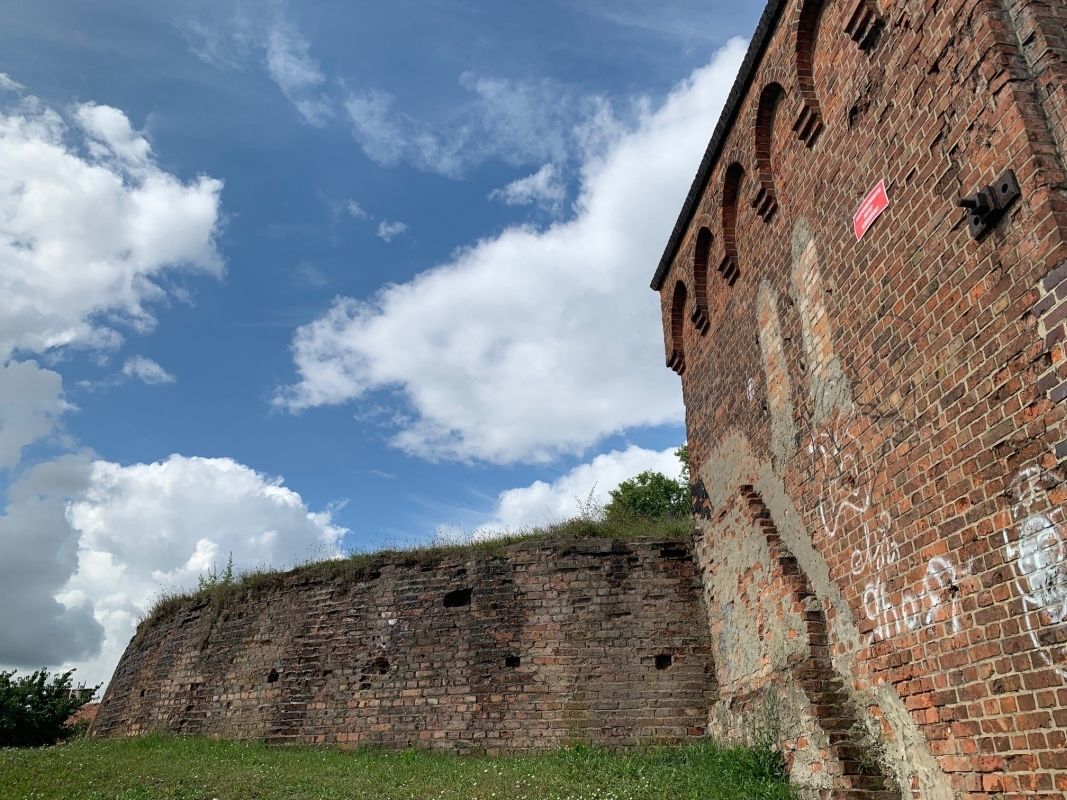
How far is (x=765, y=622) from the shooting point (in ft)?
23.2

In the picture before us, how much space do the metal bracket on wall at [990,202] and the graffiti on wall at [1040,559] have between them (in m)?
1.36

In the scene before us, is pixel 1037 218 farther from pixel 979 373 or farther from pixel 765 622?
pixel 765 622

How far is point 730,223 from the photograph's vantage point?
820 cm

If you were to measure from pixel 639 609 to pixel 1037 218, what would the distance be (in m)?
7.12

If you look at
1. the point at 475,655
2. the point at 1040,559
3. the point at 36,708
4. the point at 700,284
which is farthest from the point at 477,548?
the point at 36,708

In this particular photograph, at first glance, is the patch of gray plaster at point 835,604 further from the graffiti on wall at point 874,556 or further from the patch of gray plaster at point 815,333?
the patch of gray plaster at point 815,333

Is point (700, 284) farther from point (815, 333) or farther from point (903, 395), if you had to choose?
point (903, 395)

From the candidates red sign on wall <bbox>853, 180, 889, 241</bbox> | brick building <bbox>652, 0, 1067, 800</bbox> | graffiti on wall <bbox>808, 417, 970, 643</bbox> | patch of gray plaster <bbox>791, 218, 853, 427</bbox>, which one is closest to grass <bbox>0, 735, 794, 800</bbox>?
brick building <bbox>652, 0, 1067, 800</bbox>

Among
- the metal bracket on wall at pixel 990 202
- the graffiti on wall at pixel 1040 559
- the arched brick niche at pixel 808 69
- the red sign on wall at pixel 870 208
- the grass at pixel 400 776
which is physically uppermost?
the arched brick niche at pixel 808 69

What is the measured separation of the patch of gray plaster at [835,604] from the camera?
15.0ft

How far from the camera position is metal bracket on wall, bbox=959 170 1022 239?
3826 mm

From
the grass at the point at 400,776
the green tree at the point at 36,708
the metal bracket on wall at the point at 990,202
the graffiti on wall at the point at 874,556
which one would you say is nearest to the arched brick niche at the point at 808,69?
the metal bracket on wall at the point at 990,202

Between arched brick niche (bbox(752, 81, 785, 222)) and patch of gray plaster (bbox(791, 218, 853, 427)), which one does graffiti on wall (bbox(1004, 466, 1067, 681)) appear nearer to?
patch of gray plaster (bbox(791, 218, 853, 427))

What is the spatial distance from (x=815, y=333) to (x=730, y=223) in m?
2.55
